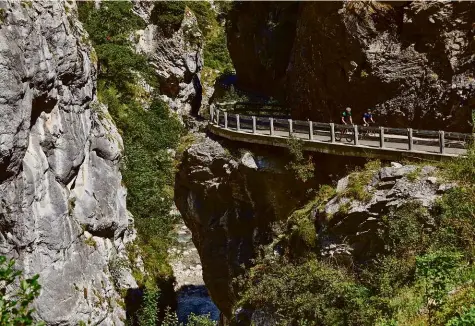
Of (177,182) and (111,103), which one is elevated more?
(111,103)

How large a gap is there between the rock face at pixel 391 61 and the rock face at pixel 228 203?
4.08 metres

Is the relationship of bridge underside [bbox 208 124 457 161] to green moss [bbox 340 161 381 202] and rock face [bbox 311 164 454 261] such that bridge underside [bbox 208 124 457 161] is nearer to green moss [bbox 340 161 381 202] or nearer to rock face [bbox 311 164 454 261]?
green moss [bbox 340 161 381 202]

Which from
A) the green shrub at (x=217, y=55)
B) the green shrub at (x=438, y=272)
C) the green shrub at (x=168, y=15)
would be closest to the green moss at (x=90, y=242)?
the green shrub at (x=438, y=272)

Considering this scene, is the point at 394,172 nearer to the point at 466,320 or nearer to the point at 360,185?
the point at 360,185

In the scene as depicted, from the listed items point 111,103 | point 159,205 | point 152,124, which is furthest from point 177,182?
point 152,124

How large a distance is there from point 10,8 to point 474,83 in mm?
17528

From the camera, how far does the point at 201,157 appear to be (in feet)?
82.9

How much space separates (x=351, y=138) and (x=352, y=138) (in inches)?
1.7

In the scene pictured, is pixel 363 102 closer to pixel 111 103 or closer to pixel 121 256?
pixel 121 256

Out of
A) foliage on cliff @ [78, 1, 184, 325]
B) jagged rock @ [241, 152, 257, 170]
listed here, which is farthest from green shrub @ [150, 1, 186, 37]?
jagged rock @ [241, 152, 257, 170]

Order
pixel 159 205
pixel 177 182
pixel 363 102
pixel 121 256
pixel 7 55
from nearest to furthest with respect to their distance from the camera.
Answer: pixel 7 55
pixel 363 102
pixel 177 182
pixel 121 256
pixel 159 205

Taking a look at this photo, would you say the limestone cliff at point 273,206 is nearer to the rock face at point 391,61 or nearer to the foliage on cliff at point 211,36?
the rock face at point 391,61

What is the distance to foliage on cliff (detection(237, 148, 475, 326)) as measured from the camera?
9.93 metres

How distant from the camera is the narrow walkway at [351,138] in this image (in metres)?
17.3
